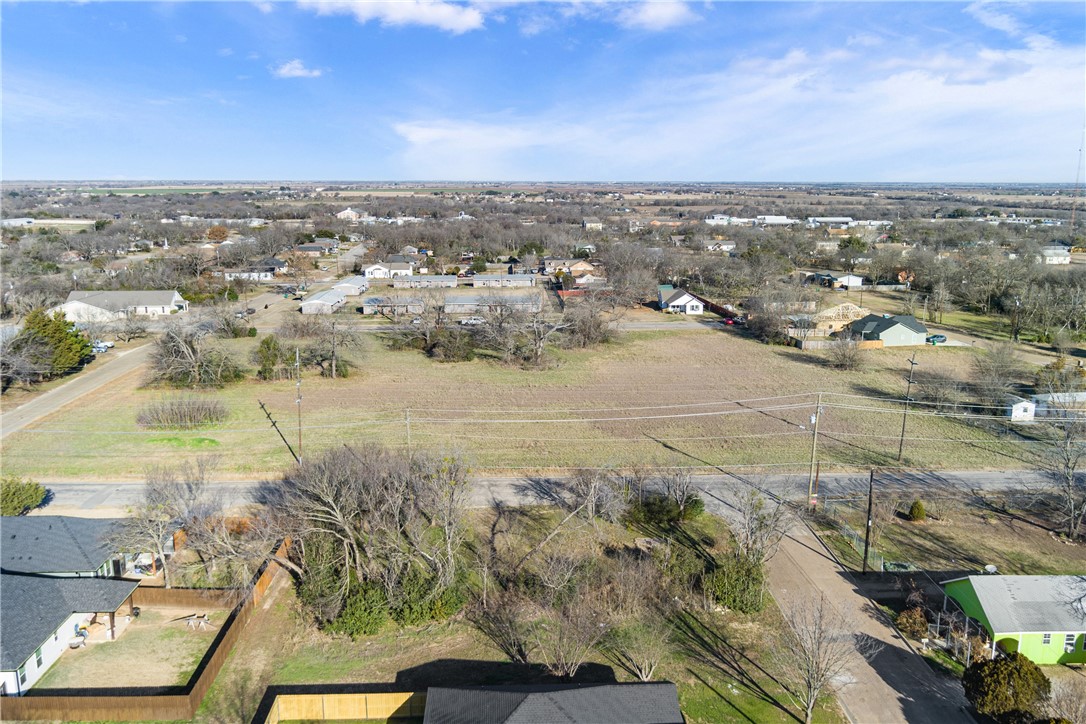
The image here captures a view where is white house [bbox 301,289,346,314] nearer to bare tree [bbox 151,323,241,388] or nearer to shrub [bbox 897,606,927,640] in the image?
bare tree [bbox 151,323,241,388]

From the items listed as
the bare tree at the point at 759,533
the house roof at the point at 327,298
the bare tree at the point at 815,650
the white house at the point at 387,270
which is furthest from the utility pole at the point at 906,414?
the white house at the point at 387,270

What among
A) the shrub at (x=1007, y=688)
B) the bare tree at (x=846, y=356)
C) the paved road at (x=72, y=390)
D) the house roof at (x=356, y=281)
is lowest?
the shrub at (x=1007, y=688)

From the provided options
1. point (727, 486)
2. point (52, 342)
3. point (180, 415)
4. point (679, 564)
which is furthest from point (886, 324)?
point (52, 342)

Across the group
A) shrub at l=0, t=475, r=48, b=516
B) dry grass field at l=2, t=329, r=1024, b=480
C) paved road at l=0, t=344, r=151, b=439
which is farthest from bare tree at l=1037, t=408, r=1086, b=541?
paved road at l=0, t=344, r=151, b=439

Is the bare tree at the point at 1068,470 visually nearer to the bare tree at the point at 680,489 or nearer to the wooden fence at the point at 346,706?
the bare tree at the point at 680,489

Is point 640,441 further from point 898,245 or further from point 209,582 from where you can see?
point 898,245

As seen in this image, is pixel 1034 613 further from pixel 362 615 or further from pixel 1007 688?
pixel 362 615
